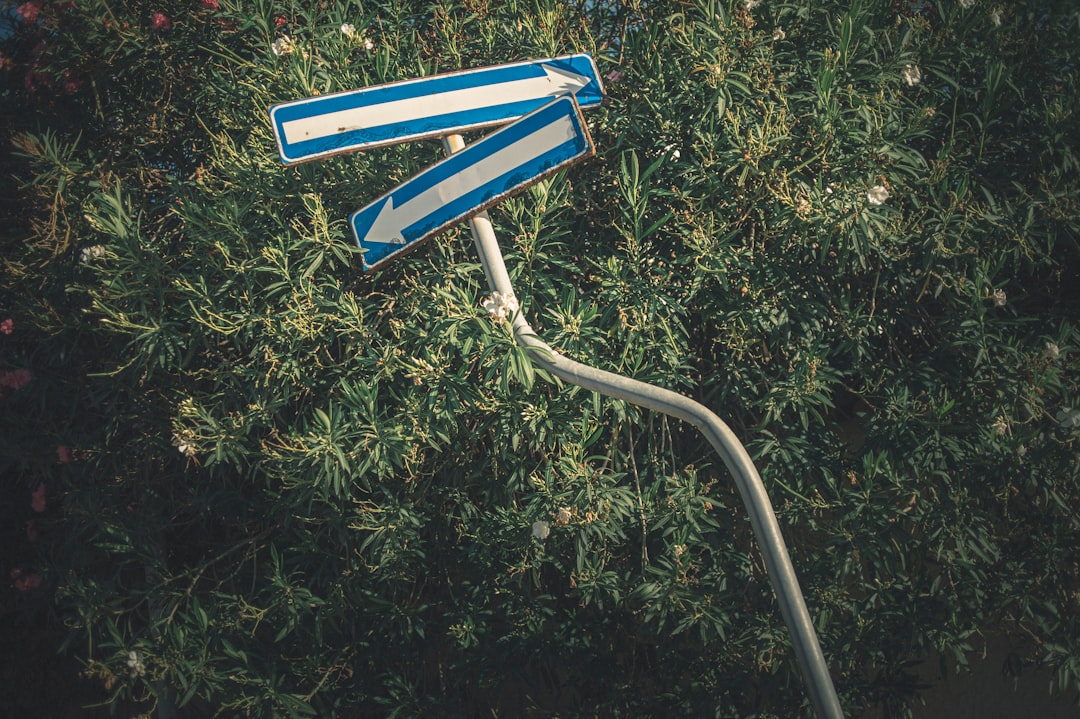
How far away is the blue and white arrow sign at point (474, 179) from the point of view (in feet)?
7.69

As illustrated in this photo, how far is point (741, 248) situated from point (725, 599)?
5.06 ft

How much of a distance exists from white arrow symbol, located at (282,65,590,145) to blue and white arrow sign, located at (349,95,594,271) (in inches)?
8.1

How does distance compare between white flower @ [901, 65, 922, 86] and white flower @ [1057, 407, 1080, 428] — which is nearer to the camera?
white flower @ [1057, 407, 1080, 428]

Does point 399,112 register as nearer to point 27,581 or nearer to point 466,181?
point 466,181

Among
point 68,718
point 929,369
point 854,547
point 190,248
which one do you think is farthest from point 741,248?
point 68,718

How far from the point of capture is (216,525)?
4.97m

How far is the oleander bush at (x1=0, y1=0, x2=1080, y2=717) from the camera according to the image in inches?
141

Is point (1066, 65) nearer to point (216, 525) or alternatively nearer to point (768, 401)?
point (768, 401)

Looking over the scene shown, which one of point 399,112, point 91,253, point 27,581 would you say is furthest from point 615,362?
point 27,581

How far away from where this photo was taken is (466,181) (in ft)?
8.09

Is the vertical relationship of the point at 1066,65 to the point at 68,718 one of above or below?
above

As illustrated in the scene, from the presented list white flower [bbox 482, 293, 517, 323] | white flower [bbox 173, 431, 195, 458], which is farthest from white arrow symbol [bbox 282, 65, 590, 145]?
white flower [bbox 173, 431, 195, 458]

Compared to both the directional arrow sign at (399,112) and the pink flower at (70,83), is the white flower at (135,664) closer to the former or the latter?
the directional arrow sign at (399,112)

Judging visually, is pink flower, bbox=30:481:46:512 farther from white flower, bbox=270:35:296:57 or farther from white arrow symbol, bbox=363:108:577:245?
white arrow symbol, bbox=363:108:577:245
